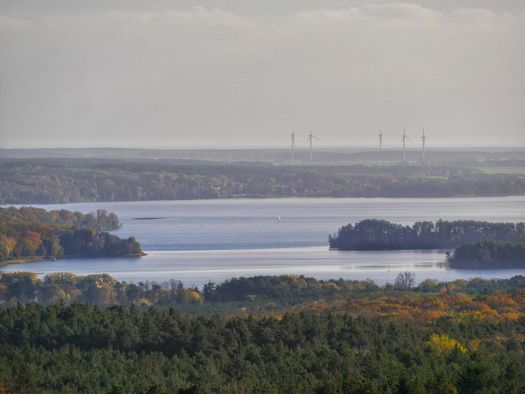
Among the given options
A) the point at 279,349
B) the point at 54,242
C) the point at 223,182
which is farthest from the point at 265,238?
the point at 223,182

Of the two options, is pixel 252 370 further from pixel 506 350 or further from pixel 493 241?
pixel 493 241

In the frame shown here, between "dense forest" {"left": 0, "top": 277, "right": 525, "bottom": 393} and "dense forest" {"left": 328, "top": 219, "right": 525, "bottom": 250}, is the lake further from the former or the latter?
"dense forest" {"left": 0, "top": 277, "right": 525, "bottom": 393}

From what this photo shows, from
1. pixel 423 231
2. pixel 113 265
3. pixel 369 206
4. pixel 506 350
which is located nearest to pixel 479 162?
pixel 369 206

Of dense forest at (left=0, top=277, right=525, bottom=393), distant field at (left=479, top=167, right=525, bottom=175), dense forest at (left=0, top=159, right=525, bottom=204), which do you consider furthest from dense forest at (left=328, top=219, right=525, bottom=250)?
distant field at (left=479, top=167, right=525, bottom=175)

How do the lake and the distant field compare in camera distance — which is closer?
the lake

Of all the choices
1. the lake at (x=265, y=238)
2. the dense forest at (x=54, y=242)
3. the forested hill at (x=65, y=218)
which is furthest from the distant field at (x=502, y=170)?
the dense forest at (x=54, y=242)
